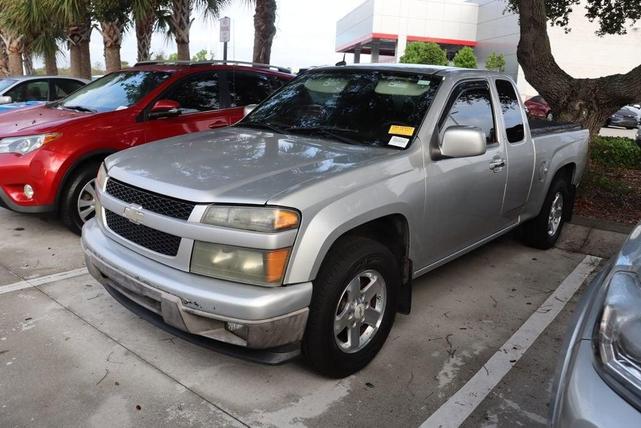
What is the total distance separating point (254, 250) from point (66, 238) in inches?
139

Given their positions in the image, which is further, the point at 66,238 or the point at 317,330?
the point at 66,238

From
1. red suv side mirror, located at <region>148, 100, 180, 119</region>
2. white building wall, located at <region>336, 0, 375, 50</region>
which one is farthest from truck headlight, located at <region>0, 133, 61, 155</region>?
white building wall, located at <region>336, 0, 375, 50</region>

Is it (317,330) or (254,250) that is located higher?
(254,250)

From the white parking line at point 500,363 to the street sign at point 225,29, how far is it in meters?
6.70

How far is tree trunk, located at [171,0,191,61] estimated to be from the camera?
1297 cm

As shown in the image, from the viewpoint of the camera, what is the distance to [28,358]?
325 centimetres

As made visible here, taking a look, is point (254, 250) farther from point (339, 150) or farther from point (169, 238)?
point (339, 150)

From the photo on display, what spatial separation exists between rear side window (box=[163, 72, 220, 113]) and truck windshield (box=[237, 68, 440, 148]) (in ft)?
6.10

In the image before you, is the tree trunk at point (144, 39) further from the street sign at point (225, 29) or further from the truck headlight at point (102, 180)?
the truck headlight at point (102, 180)

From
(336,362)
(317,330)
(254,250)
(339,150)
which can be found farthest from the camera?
(339,150)

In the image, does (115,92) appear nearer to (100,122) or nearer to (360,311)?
(100,122)

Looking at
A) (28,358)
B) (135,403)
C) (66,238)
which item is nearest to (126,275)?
(135,403)

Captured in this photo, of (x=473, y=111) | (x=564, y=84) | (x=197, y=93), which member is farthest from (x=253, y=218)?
(x=564, y=84)

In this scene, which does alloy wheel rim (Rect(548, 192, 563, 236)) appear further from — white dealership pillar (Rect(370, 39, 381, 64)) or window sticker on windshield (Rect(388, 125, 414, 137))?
white dealership pillar (Rect(370, 39, 381, 64))
